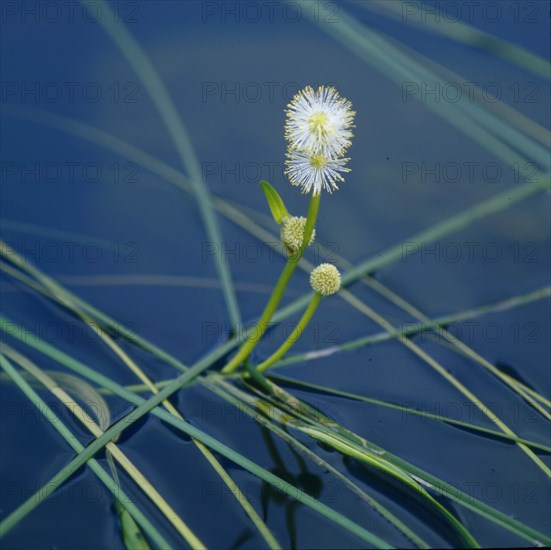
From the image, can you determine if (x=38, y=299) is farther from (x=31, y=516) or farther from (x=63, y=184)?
(x=31, y=516)

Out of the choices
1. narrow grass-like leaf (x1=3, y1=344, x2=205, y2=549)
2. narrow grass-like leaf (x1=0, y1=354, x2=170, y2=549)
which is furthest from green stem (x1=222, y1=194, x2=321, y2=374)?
narrow grass-like leaf (x1=0, y1=354, x2=170, y2=549)

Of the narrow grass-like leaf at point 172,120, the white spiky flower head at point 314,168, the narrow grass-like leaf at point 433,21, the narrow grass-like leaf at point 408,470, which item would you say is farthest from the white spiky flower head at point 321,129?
the narrow grass-like leaf at point 433,21

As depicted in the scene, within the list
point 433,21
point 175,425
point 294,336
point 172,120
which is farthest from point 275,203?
point 433,21

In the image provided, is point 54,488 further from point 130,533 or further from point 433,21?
→ point 433,21

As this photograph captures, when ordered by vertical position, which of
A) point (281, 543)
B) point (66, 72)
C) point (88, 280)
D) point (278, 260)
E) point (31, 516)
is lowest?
point (31, 516)

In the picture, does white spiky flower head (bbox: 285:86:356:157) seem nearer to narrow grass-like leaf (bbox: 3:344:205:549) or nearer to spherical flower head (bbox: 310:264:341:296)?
spherical flower head (bbox: 310:264:341:296)

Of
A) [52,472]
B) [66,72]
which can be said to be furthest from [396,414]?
[66,72]
